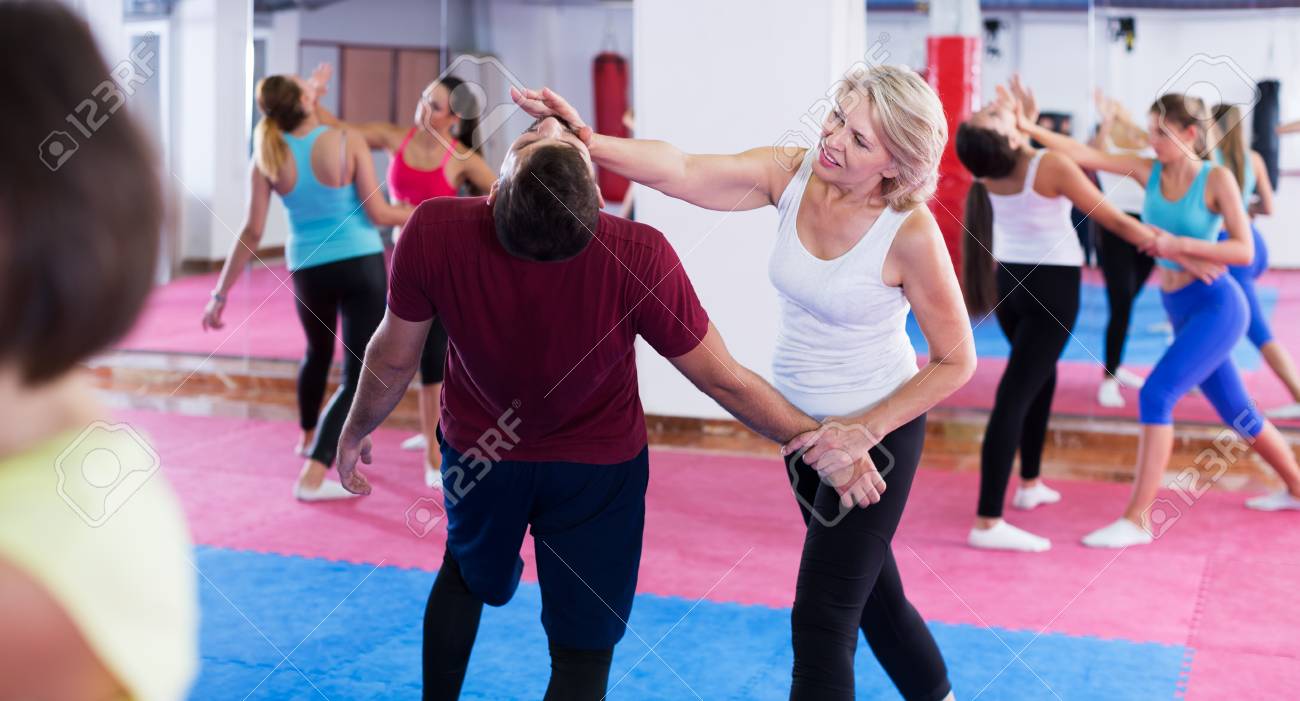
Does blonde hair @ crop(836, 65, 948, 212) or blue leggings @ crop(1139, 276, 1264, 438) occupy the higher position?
blonde hair @ crop(836, 65, 948, 212)

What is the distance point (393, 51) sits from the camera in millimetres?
6867

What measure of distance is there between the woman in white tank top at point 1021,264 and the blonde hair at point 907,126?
201 centimetres

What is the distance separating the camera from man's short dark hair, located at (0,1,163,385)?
2.24 ft

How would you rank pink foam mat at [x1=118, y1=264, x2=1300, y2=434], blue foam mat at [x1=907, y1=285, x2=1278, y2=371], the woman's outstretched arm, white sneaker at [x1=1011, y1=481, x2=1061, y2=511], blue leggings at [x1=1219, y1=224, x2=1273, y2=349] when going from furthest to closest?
blue foam mat at [x1=907, y1=285, x2=1278, y2=371] → pink foam mat at [x1=118, y1=264, x2=1300, y2=434] → blue leggings at [x1=1219, y1=224, x2=1273, y2=349] → white sneaker at [x1=1011, y1=481, x2=1061, y2=511] → the woman's outstretched arm

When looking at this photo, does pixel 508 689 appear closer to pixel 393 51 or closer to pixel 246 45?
pixel 393 51

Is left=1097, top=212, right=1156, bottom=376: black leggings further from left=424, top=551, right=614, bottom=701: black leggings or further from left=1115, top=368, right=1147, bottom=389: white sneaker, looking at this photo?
left=424, top=551, right=614, bottom=701: black leggings

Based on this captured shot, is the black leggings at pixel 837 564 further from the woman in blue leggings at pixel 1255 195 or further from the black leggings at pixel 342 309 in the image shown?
the woman in blue leggings at pixel 1255 195

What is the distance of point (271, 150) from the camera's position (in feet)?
15.7

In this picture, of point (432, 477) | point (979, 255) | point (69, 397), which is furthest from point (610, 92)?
point (69, 397)

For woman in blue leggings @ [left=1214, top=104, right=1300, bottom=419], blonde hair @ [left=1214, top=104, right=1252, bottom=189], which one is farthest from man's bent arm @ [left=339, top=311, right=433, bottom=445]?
blonde hair @ [left=1214, top=104, right=1252, bottom=189]

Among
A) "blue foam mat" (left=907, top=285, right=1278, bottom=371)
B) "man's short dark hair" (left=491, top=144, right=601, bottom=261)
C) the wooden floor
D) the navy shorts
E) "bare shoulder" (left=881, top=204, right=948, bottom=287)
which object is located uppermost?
"man's short dark hair" (left=491, top=144, right=601, bottom=261)

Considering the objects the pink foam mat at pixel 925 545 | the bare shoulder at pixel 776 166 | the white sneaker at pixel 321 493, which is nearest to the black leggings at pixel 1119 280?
the pink foam mat at pixel 925 545

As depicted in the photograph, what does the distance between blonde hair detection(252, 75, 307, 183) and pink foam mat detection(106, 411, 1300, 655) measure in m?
1.31

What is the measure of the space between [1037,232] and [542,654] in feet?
7.35
